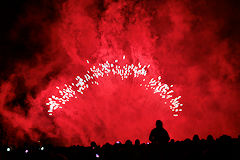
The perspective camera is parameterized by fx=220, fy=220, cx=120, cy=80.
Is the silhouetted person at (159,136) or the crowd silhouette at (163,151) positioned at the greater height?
the silhouetted person at (159,136)

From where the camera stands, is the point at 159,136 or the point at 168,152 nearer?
the point at 168,152

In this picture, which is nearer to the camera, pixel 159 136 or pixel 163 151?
pixel 163 151

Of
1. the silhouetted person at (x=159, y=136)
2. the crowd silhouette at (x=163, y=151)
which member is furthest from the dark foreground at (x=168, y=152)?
the silhouetted person at (x=159, y=136)

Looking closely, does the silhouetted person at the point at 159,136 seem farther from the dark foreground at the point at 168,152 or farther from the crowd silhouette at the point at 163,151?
the dark foreground at the point at 168,152

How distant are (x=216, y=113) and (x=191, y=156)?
843 inches

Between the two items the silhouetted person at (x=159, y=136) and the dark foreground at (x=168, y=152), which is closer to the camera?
the dark foreground at (x=168, y=152)

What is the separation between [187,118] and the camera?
83.1ft

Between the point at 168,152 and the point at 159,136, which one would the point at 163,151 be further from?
the point at 159,136

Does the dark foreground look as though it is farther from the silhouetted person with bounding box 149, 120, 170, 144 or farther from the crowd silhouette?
the silhouetted person with bounding box 149, 120, 170, 144

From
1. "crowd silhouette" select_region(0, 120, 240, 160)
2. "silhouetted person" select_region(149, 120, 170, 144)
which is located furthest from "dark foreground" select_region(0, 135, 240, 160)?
"silhouetted person" select_region(149, 120, 170, 144)

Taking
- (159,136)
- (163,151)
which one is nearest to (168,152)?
(163,151)

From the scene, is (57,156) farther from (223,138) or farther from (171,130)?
(171,130)

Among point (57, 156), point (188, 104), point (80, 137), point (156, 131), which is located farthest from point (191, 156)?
point (80, 137)

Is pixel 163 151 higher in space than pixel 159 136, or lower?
lower
